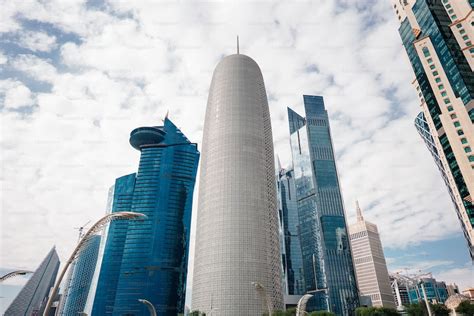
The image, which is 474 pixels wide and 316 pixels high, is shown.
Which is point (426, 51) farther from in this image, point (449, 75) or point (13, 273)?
point (13, 273)

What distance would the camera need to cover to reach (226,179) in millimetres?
149750

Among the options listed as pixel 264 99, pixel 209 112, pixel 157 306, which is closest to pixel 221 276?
pixel 157 306

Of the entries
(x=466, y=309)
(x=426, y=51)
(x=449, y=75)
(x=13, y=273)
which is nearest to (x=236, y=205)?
(x=466, y=309)

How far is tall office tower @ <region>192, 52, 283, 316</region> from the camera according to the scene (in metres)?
128

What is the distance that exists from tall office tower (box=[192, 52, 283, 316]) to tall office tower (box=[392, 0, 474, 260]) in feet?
257

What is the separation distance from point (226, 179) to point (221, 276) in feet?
149

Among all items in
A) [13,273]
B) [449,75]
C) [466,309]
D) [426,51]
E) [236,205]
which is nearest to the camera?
[13,273]

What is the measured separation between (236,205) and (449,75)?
3935 inches

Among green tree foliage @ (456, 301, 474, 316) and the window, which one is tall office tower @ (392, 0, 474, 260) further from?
green tree foliage @ (456, 301, 474, 316)

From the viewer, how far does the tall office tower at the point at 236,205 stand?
12838 cm

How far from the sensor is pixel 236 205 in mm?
142500

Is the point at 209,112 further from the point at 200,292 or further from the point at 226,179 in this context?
the point at 200,292

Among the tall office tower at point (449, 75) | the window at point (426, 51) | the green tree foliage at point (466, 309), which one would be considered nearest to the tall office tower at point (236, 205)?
the green tree foliage at point (466, 309)

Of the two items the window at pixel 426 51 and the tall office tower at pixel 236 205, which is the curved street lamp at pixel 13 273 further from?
the window at pixel 426 51
